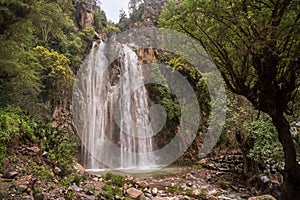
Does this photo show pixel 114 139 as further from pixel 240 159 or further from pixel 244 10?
pixel 244 10

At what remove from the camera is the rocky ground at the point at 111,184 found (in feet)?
14.7

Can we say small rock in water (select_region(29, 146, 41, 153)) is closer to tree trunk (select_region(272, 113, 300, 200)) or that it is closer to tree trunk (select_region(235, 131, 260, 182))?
tree trunk (select_region(272, 113, 300, 200))

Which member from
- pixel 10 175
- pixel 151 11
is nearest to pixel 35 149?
pixel 10 175

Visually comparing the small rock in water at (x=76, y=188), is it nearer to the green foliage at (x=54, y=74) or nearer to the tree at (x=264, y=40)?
the tree at (x=264, y=40)

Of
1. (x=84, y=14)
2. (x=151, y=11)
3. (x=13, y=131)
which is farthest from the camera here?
(x=151, y=11)

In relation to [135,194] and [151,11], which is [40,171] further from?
[151,11]

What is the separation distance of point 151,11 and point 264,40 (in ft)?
79.0

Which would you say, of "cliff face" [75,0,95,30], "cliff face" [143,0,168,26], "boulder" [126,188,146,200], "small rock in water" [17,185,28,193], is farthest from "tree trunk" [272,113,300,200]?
"cliff face" [143,0,168,26]

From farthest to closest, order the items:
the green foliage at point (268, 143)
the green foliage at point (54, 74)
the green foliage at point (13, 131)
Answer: the green foliage at point (54, 74) < the green foliage at point (268, 143) < the green foliage at point (13, 131)

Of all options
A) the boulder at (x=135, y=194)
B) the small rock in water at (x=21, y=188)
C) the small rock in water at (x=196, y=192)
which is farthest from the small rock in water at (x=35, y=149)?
the small rock in water at (x=196, y=192)

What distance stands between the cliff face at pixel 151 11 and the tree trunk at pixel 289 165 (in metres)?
21.8

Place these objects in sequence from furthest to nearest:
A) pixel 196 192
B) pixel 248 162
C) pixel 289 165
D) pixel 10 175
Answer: pixel 248 162 < pixel 196 192 < pixel 10 175 < pixel 289 165

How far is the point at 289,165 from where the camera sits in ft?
12.9

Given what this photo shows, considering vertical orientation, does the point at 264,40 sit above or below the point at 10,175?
above
